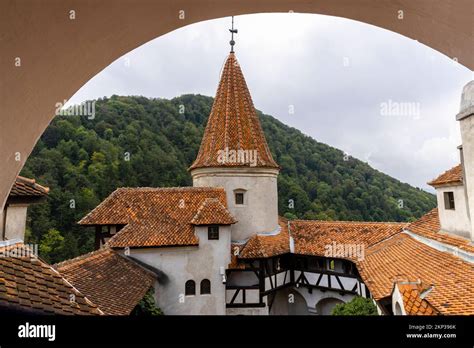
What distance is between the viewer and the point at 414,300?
4.37 metres

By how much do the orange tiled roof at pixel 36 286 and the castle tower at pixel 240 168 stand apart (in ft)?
32.7

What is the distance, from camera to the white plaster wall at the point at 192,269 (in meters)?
10.6

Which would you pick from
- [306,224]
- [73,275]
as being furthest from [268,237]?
[73,275]

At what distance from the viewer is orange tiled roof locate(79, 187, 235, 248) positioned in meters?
10.6

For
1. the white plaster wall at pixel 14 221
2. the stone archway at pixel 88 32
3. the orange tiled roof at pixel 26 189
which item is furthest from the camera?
the orange tiled roof at pixel 26 189

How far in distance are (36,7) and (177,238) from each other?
33.1ft

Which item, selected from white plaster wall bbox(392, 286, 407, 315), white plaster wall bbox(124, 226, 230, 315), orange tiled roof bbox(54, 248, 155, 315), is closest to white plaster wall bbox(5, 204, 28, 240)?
orange tiled roof bbox(54, 248, 155, 315)

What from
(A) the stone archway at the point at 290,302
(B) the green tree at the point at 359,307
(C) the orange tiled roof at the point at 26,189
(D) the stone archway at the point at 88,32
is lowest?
(A) the stone archway at the point at 290,302

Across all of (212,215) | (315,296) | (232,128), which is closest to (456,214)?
(212,215)

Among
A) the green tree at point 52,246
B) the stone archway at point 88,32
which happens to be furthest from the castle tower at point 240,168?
the stone archway at point 88,32

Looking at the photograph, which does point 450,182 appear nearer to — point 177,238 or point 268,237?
point 268,237

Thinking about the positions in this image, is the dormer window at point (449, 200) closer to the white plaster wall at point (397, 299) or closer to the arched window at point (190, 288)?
the white plaster wall at point (397, 299)

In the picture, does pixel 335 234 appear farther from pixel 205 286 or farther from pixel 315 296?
pixel 205 286

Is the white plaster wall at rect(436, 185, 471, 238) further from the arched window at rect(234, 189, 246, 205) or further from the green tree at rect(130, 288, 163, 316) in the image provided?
the green tree at rect(130, 288, 163, 316)
